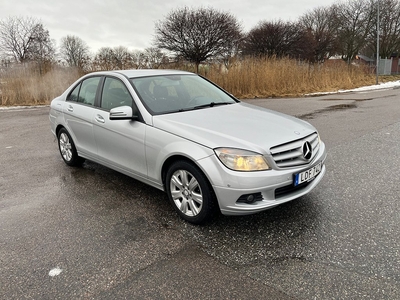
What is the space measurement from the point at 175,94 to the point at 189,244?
2.04m

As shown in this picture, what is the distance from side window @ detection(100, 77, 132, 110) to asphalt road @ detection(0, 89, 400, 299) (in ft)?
A: 3.72

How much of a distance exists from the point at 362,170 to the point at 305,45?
40.6 metres

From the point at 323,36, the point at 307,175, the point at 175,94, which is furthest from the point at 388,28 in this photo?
the point at 307,175

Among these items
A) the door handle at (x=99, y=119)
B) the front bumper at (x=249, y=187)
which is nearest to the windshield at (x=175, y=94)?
the door handle at (x=99, y=119)

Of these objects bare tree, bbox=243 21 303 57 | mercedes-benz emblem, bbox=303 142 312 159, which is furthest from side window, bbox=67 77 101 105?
bare tree, bbox=243 21 303 57

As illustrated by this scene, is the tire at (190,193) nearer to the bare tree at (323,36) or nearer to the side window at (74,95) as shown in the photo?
the side window at (74,95)

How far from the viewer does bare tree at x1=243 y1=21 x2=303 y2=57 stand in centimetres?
3988

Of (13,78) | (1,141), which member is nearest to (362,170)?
(1,141)

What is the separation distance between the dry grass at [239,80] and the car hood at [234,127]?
1369cm

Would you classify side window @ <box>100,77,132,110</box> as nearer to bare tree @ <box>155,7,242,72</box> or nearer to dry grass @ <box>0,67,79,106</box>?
dry grass @ <box>0,67,79,106</box>

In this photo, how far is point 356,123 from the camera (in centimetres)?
813

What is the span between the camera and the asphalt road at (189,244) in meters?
2.31

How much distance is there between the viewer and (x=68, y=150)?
16.9 ft

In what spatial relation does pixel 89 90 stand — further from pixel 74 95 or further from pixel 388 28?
Answer: pixel 388 28
